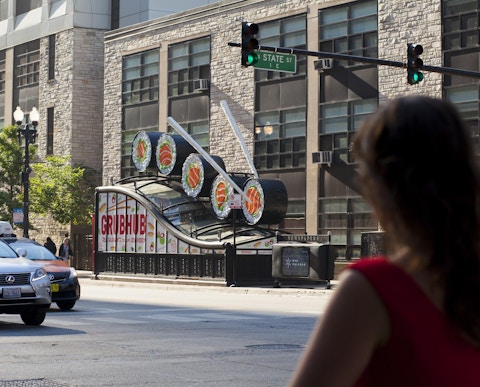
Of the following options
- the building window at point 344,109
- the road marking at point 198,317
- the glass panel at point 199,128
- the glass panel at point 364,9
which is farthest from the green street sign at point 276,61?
the glass panel at point 199,128

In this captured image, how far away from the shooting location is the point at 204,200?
43844mm

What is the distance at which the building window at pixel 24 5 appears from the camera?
62.7 metres

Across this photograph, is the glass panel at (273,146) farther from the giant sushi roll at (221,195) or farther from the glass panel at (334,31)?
the glass panel at (334,31)

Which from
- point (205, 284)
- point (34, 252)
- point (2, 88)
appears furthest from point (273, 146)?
point (2, 88)

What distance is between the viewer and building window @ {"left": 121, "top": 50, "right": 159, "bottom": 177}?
51844 millimetres

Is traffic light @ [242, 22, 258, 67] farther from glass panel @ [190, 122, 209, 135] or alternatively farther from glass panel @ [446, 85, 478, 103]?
glass panel @ [190, 122, 209, 135]

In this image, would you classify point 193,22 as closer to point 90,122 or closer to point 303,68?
point 303,68

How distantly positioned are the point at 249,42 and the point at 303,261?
1259cm

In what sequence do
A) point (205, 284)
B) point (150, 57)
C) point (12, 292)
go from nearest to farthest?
1. point (12, 292)
2. point (205, 284)
3. point (150, 57)

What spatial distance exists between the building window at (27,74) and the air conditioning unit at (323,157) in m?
23.8

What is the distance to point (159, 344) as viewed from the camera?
51.4ft

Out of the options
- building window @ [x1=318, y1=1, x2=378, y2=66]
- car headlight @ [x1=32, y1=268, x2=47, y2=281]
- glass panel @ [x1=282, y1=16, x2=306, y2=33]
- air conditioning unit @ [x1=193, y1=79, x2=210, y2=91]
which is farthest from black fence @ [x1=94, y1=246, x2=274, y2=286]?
car headlight @ [x1=32, y1=268, x2=47, y2=281]

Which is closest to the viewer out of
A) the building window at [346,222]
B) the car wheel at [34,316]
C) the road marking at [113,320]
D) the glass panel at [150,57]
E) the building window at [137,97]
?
the car wheel at [34,316]

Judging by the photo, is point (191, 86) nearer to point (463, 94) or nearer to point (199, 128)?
point (199, 128)
